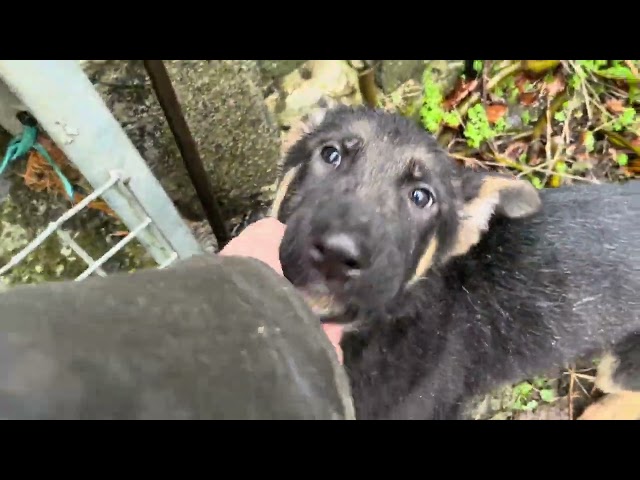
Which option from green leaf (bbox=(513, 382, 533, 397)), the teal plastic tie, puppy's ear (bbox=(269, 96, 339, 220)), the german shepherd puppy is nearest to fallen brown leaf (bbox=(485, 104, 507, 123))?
the german shepherd puppy

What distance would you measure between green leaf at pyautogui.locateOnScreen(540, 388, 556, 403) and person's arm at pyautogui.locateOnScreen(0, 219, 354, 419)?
10.0 ft

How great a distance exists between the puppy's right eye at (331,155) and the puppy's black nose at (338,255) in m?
0.60

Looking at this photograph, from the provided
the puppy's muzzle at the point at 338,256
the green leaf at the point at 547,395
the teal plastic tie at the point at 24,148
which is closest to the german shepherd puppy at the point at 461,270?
the puppy's muzzle at the point at 338,256

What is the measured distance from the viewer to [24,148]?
2566mm

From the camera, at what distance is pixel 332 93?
3861 millimetres

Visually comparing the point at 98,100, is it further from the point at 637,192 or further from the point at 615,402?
the point at 615,402

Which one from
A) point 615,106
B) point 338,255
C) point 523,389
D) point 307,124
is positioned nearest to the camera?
point 338,255

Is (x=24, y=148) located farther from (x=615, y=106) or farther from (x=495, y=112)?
(x=615, y=106)

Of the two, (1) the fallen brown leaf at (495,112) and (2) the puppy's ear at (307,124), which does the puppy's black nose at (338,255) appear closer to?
(2) the puppy's ear at (307,124)

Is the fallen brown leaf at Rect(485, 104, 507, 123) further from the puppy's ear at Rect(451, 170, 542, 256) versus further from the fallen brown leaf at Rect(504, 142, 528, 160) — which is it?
Answer: the puppy's ear at Rect(451, 170, 542, 256)

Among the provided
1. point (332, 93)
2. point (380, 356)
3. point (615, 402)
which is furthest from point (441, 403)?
point (332, 93)

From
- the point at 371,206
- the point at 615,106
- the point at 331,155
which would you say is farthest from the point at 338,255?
the point at 615,106

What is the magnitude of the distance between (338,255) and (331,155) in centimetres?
69

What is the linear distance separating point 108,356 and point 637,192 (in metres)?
2.91
